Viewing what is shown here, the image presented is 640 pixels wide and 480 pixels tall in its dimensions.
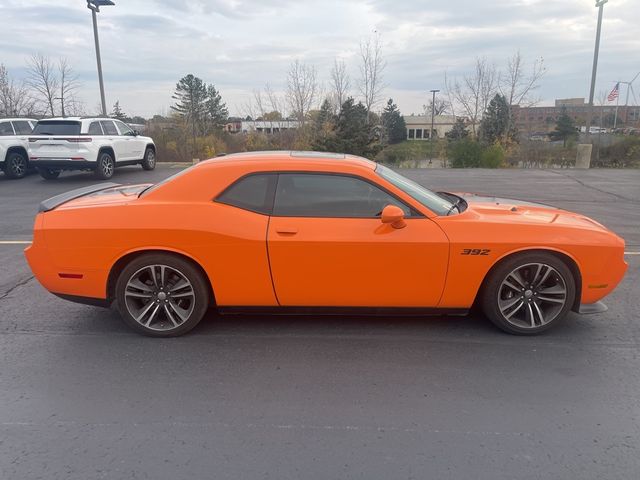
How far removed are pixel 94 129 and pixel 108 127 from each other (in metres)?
0.76

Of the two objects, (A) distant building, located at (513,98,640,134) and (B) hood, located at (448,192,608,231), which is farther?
(A) distant building, located at (513,98,640,134)

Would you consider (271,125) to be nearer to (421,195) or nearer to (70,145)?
(70,145)

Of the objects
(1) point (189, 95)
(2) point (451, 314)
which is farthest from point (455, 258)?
(1) point (189, 95)

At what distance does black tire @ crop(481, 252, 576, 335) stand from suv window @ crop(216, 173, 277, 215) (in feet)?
6.23

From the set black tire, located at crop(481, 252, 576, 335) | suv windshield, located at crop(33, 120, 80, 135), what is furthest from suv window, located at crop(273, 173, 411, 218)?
suv windshield, located at crop(33, 120, 80, 135)

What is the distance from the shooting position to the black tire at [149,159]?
1619 centimetres

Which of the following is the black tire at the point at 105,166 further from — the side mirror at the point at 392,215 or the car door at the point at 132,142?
the side mirror at the point at 392,215

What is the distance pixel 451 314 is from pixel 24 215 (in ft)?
28.4

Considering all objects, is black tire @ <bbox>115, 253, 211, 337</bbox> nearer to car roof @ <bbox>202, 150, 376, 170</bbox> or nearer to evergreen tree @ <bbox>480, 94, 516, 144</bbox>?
car roof @ <bbox>202, 150, 376, 170</bbox>

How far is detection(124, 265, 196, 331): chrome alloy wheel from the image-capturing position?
3.86 meters

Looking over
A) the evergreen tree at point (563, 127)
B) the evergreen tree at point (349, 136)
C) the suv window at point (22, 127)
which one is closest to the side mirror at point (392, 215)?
the suv window at point (22, 127)

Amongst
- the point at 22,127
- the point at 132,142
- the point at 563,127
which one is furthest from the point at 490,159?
the point at 563,127

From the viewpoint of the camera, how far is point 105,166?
13719 millimetres

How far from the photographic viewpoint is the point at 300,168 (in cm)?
395
